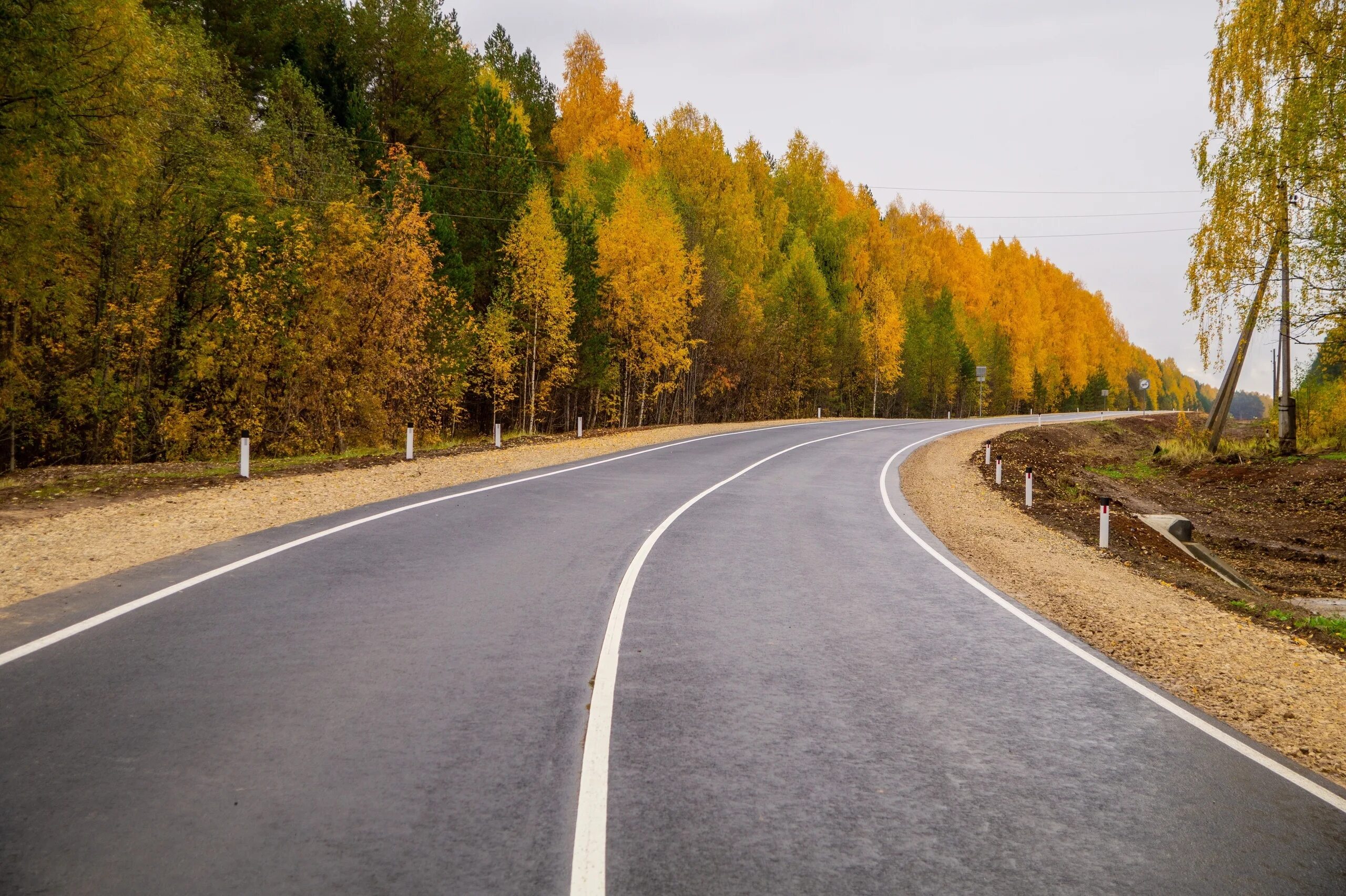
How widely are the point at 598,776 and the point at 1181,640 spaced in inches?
235

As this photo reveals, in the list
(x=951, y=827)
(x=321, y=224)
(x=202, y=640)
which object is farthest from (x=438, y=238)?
(x=951, y=827)

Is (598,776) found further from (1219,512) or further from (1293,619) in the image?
(1219,512)

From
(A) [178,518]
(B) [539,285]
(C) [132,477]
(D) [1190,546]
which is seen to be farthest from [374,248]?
(D) [1190,546]

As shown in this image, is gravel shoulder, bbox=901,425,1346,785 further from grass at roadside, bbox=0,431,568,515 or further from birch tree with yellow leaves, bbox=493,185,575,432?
birch tree with yellow leaves, bbox=493,185,575,432

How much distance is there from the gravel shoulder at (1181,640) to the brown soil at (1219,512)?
73 cm

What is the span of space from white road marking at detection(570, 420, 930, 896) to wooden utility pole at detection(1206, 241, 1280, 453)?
67.9 feet

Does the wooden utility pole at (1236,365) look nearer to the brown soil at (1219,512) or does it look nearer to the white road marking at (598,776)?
the brown soil at (1219,512)

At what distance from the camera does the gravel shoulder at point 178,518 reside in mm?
8258

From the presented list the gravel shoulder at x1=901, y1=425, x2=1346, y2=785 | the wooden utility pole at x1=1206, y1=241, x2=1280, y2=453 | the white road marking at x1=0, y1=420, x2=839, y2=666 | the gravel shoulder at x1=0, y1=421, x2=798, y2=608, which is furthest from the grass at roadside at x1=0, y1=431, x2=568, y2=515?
the wooden utility pole at x1=1206, y1=241, x2=1280, y2=453

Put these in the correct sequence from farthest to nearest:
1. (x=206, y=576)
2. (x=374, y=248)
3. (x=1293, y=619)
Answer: (x=374, y=248)
(x=1293, y=619)
(x=206, y=576)

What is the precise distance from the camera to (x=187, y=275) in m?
23.3

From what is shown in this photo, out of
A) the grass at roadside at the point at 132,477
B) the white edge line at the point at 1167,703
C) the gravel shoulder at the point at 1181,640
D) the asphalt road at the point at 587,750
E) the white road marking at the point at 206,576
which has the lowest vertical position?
the gravel shoulder at the point at 1181,640

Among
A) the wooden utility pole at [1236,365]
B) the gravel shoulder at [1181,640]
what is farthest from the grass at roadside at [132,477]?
the wooden utility pole at [1236,365]

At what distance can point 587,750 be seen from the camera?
169 inches
